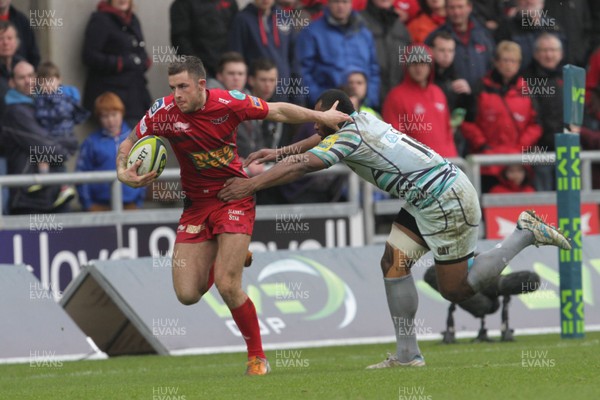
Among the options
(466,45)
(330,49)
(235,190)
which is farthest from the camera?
(466,45)

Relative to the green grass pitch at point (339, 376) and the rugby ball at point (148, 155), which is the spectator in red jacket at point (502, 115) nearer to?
the green grass pitch at point (339, 376)

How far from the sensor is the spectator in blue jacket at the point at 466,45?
56.7 feet

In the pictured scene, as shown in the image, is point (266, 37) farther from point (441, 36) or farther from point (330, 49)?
point (441, 36)

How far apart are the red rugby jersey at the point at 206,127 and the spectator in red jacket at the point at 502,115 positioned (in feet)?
22.3

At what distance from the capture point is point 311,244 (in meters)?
15.3

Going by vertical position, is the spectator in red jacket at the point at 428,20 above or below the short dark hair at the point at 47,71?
above

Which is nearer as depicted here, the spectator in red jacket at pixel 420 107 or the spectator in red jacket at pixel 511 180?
the spectator in red jacket at pixel 420 107

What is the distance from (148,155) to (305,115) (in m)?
1.21

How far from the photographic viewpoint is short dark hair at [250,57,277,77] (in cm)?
1541

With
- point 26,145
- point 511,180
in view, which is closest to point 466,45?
point 511,180

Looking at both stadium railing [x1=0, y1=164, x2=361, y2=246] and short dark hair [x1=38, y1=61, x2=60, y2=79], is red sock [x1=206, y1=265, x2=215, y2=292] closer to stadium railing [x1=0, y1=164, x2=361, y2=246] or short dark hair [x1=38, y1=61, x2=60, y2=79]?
stadium railing [x1=0, y1=164, x2=361, y2=246]

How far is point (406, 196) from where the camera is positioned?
10.2 metres

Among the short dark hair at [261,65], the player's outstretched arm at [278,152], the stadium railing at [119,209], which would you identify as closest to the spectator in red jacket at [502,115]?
the stadium railing at [119,209]

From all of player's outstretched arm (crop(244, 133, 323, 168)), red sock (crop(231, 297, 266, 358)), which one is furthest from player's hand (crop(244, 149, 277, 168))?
red sock (crop(231, 297, 266, 358))
